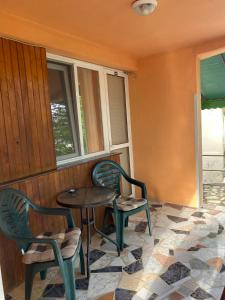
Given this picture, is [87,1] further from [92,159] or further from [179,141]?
[179,141]

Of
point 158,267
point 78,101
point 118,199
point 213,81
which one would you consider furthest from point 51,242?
point 213,81

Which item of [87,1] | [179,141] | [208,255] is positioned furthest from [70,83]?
[208,255]

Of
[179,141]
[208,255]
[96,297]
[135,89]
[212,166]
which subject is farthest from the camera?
[212,166]

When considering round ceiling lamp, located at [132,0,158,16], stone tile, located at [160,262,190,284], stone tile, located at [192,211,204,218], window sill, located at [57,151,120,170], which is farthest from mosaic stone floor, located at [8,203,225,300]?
round ceiling lamp, located at [132,0,158,16]

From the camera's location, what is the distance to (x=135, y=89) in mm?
3883

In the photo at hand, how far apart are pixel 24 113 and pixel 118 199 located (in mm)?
1425

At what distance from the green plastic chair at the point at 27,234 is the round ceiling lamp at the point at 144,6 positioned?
1.79 meters

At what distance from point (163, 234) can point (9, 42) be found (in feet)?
8.21

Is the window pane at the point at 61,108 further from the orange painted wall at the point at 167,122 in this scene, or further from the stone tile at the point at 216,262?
the stone tile at the point at 216,262

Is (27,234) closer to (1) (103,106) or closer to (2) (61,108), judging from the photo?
(2) (61,108)

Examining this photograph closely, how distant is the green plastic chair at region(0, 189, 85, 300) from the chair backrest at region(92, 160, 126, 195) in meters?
0.83

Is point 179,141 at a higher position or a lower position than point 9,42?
lower

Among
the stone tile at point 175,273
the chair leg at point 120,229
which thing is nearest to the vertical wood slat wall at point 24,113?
the chair leg at point 120,229

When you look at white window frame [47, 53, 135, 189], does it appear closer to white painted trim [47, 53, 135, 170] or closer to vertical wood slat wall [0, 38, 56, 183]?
white painted trim [47, 53, 135, 170]
